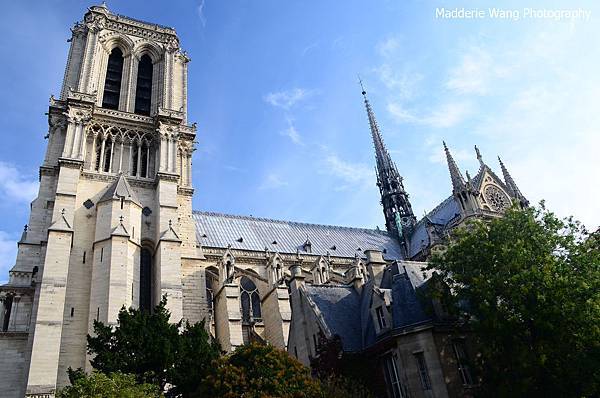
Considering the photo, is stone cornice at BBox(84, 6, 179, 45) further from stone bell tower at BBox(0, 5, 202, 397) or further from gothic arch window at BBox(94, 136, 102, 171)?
gothic arch window at BBox(94, 136, 102, 171)

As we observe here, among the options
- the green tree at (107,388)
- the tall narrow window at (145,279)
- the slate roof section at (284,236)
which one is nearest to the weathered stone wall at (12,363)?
the tall narrow window at (145,279)

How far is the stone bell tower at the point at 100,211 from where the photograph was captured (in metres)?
23.8

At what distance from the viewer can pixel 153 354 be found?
18.1 metres

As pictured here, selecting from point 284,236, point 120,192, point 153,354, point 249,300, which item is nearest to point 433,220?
point 284,236

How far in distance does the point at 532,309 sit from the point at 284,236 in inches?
1249

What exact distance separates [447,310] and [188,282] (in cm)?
1750

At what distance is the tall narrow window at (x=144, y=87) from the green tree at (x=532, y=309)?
95.2 feet

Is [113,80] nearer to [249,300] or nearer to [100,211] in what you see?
[100,211]

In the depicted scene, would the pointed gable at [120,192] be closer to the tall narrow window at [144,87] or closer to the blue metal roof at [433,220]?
the tall narrow window at [144,87]

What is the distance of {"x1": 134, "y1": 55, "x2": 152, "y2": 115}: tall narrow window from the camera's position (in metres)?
37.0

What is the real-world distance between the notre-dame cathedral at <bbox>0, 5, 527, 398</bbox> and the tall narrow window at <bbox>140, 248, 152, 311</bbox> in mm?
76

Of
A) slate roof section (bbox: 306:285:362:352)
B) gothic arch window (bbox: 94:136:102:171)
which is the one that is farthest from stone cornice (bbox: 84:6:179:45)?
slate roof section (bbox: 306:285:362:352)

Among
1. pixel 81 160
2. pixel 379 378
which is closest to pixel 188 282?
pixel 81 160

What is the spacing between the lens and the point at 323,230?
4991 cm
